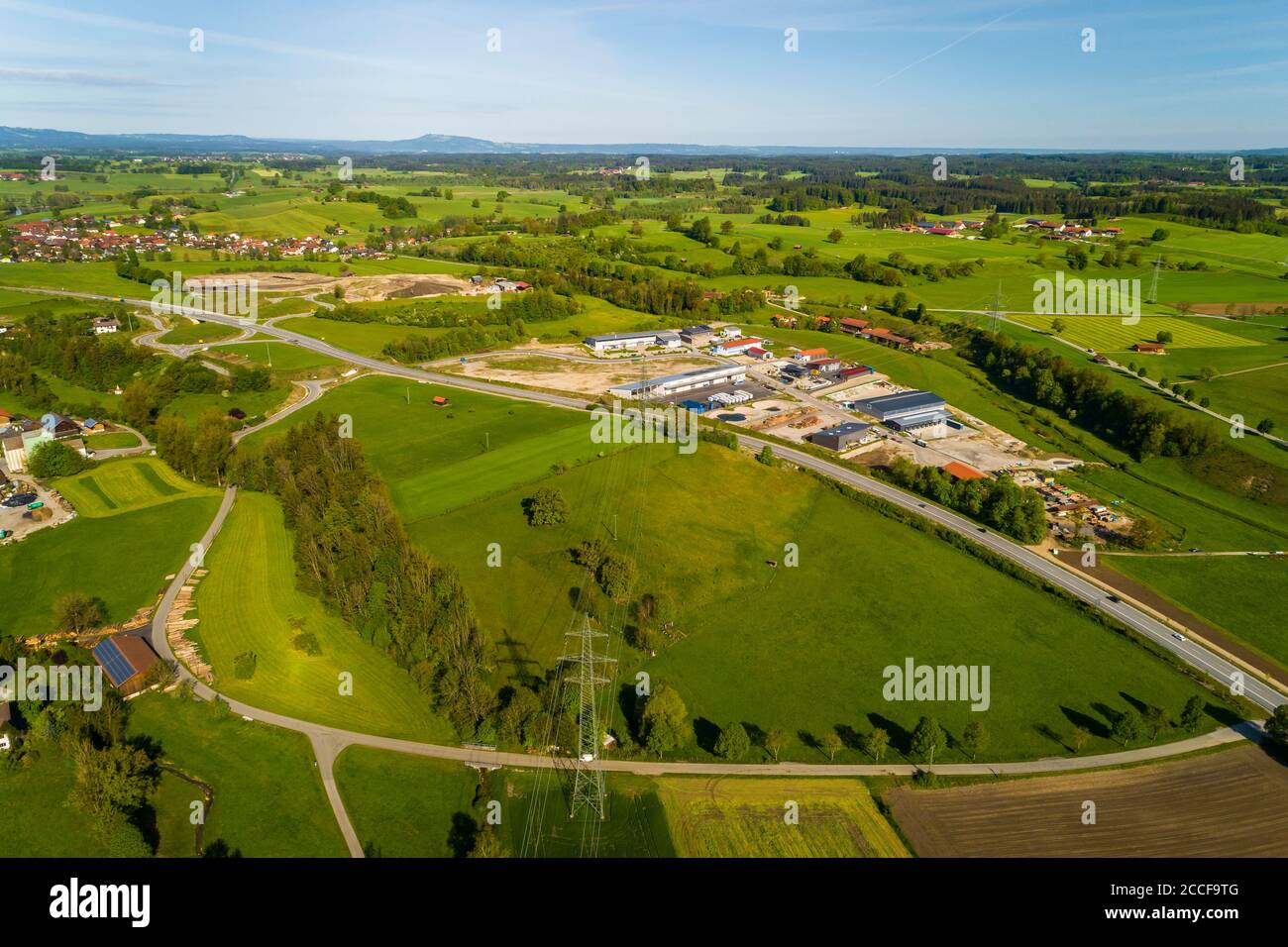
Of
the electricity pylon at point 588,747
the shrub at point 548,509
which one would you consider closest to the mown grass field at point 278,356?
the shrub at point 548,509

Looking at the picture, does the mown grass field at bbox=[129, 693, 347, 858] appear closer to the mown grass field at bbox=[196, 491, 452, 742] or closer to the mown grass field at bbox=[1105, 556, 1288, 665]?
the mown grass field at bbox=[196, 491, 452, 742]

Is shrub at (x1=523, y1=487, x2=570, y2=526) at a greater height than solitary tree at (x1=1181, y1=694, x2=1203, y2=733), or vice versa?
shrub at (x1=523, y1=487, x2=570, y2=526)

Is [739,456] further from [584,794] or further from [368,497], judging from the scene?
[584,794]

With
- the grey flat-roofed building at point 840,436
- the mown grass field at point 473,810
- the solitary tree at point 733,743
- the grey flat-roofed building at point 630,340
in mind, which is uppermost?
the grey flat-roofed building at point 630,340

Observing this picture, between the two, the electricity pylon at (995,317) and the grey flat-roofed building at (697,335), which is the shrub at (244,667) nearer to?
the grey flat-roofed building at (697,335)

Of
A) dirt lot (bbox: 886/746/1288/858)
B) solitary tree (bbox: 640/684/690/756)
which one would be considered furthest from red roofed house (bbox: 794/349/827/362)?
solitary tree (bbox: 640/684/690/756)

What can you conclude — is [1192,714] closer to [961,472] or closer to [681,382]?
[961,472]

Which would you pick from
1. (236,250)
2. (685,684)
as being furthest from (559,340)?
(236,250)
